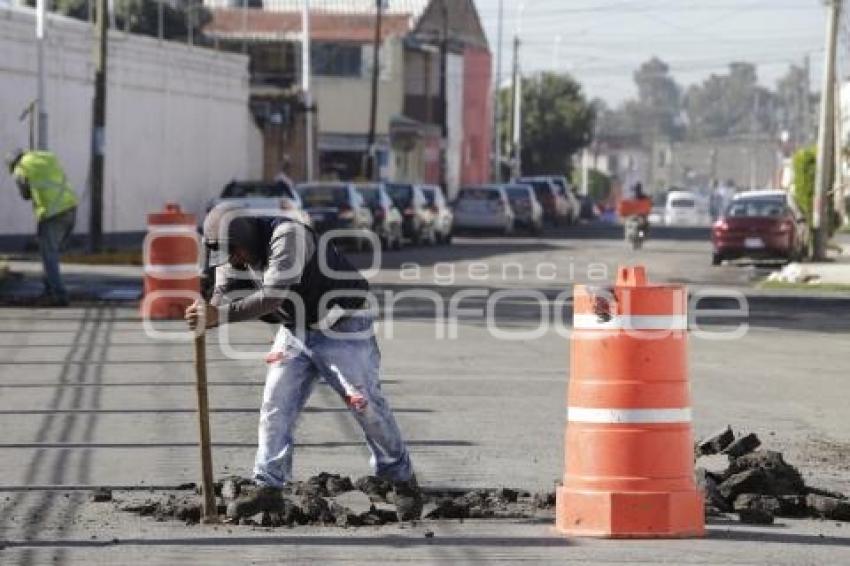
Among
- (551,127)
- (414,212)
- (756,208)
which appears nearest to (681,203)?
(551,127)

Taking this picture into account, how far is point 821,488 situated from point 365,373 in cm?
263

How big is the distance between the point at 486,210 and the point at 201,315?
5337cm

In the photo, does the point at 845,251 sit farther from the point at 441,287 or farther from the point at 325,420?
the point at 325,420

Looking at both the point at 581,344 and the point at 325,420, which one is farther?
the point at 325,420

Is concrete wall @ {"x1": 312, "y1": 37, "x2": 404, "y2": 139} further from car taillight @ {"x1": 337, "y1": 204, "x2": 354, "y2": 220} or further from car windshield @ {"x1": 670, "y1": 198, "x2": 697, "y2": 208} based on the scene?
car taillight @ {"x1": 337, "y1": 204, "x2": 354, "y2": 220}

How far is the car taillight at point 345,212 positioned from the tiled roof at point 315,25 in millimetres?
39764

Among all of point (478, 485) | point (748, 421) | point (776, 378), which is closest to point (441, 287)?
point (776, 378)

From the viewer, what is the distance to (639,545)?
966 cm

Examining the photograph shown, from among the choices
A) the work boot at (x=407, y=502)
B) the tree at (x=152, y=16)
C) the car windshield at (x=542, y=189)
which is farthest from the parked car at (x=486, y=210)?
the work boot at (x=407, y=502)

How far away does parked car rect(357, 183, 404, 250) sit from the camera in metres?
47.2

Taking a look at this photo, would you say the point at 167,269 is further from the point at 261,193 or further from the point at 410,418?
the point at 261,193

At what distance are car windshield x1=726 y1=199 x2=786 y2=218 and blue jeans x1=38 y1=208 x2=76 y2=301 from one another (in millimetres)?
20985

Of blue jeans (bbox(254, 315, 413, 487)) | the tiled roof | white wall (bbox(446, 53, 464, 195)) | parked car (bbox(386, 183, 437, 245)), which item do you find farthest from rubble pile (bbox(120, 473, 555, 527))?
white wall (bbox(446, 53, 464, 195))

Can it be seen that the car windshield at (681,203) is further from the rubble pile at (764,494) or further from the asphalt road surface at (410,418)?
the rubble pile at (764,494)
